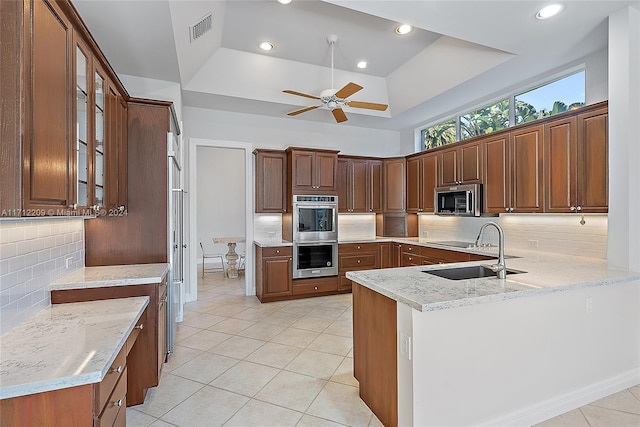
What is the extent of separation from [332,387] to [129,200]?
2.40 metres

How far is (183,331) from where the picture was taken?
376 cm

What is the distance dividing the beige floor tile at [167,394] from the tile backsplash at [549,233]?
4.04 m

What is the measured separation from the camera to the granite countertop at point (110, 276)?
213 centimetres

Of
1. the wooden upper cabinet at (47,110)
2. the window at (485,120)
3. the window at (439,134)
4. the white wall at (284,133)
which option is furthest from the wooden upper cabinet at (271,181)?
the wooden upper cabinet at (47,110)

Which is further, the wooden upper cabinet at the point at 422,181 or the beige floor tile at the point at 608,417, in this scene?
the wooden upper cabinet at the point at 422,181

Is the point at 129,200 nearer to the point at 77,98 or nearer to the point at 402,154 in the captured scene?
the point at 77,98

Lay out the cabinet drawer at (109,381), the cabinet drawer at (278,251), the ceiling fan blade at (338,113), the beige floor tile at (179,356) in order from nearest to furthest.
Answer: the cabinet drawer at (109,381) < the beige floor tile at (179,356) < the ceiling fan blade at (338,113) < the cabinet drawer at (278,251)

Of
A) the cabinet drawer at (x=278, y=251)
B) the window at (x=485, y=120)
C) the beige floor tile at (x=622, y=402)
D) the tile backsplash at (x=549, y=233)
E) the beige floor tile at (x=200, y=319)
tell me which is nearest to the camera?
the beige floor tile at (x=622, y=402)

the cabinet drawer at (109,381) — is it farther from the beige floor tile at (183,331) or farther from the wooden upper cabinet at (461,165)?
the wooden upper cabinet at (461,165)

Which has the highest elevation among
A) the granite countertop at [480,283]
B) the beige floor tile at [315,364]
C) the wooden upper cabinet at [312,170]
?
the wooden upper cabinet at [312,170]

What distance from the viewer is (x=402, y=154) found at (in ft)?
21.1

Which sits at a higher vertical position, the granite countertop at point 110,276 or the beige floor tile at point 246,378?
the granite countertop at point 110,276

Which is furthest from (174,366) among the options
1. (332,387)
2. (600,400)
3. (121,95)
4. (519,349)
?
(600,400)

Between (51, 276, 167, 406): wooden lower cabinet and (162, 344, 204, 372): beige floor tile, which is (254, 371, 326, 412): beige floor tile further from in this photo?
(162, 344, 204, 372): beige floor tile
